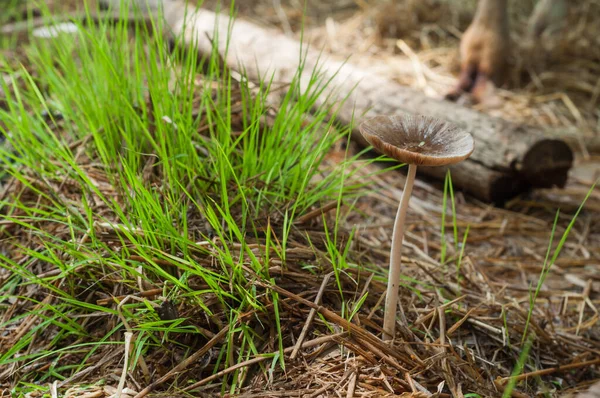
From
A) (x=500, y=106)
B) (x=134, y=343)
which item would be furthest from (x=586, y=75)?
(x=134, y=343)

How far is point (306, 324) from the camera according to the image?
144cm

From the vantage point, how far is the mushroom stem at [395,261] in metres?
1.33

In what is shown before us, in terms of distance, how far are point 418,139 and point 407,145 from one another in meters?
0.05

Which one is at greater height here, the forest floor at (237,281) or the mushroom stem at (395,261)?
the mushroom stem at (395,261)

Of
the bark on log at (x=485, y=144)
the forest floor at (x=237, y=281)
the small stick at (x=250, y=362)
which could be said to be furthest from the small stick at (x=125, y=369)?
the bark on log at (x=485, y=144)

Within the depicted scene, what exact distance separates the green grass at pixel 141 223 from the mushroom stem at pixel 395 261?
0.63 ft

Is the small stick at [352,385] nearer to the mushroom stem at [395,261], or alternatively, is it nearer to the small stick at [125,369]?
the mushroom stem at [395,261]

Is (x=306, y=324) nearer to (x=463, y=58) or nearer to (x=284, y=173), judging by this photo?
(x=284, y=173)

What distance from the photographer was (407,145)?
4.44 ft

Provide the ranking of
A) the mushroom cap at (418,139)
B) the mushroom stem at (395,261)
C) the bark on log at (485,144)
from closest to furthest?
1. the mushroom cap at (418,139)
2. the mushroom stem at (395,261)
3. the bark on log at (485,144)

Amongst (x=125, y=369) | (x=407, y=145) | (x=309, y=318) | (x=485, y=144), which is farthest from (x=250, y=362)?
(x=485, y=144)

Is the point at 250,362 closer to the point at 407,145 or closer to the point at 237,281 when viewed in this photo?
the point at 237,281

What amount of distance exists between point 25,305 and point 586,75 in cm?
388

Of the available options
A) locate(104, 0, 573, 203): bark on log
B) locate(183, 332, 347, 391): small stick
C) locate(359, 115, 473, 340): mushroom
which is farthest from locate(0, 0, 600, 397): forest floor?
locate(104, 0, 573, 203): bark on log
